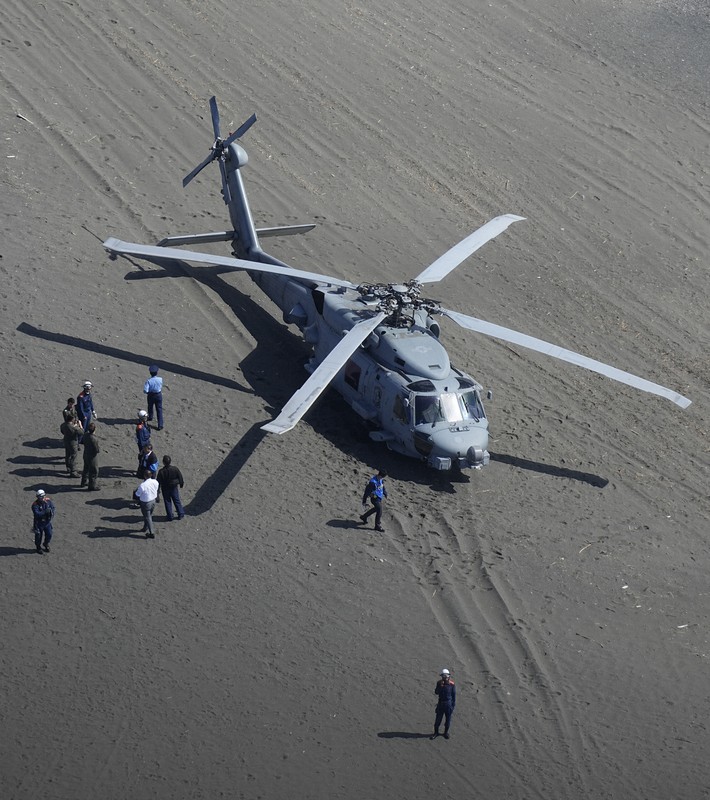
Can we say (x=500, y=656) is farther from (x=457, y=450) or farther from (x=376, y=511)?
(x=457, y=450)

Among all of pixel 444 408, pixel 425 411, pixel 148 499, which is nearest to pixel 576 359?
pixel 444 408

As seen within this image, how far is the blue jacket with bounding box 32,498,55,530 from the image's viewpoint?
17.0 metres

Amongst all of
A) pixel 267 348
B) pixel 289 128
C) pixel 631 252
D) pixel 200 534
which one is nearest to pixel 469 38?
pixel 289 128

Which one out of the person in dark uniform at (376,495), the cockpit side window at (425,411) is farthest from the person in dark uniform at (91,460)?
the cockpit side window at (425,411)

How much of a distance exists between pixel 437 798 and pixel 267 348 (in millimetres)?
11585

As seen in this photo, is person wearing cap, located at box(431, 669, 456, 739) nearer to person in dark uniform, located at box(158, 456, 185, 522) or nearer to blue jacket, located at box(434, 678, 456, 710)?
blue jacket, located at box(434, 678, 456, 710)

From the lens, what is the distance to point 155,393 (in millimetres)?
20516

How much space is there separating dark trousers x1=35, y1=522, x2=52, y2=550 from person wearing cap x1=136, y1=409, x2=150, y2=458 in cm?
256

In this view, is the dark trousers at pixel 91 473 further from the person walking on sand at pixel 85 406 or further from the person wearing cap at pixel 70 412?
A: the person walking on sand at pixel 85 406

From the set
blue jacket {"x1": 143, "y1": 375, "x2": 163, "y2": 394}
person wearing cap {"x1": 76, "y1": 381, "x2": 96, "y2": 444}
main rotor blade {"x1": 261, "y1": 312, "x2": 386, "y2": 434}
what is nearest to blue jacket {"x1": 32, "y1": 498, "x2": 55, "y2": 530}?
person wearing cap {"x1": 76, "y1": 381, "x2": 96, "y2": 444}

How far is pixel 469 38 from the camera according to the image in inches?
1537

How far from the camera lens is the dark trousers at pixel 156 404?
20.6m

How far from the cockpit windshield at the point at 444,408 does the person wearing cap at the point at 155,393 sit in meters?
4.63

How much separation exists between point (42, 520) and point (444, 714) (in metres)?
6.62
